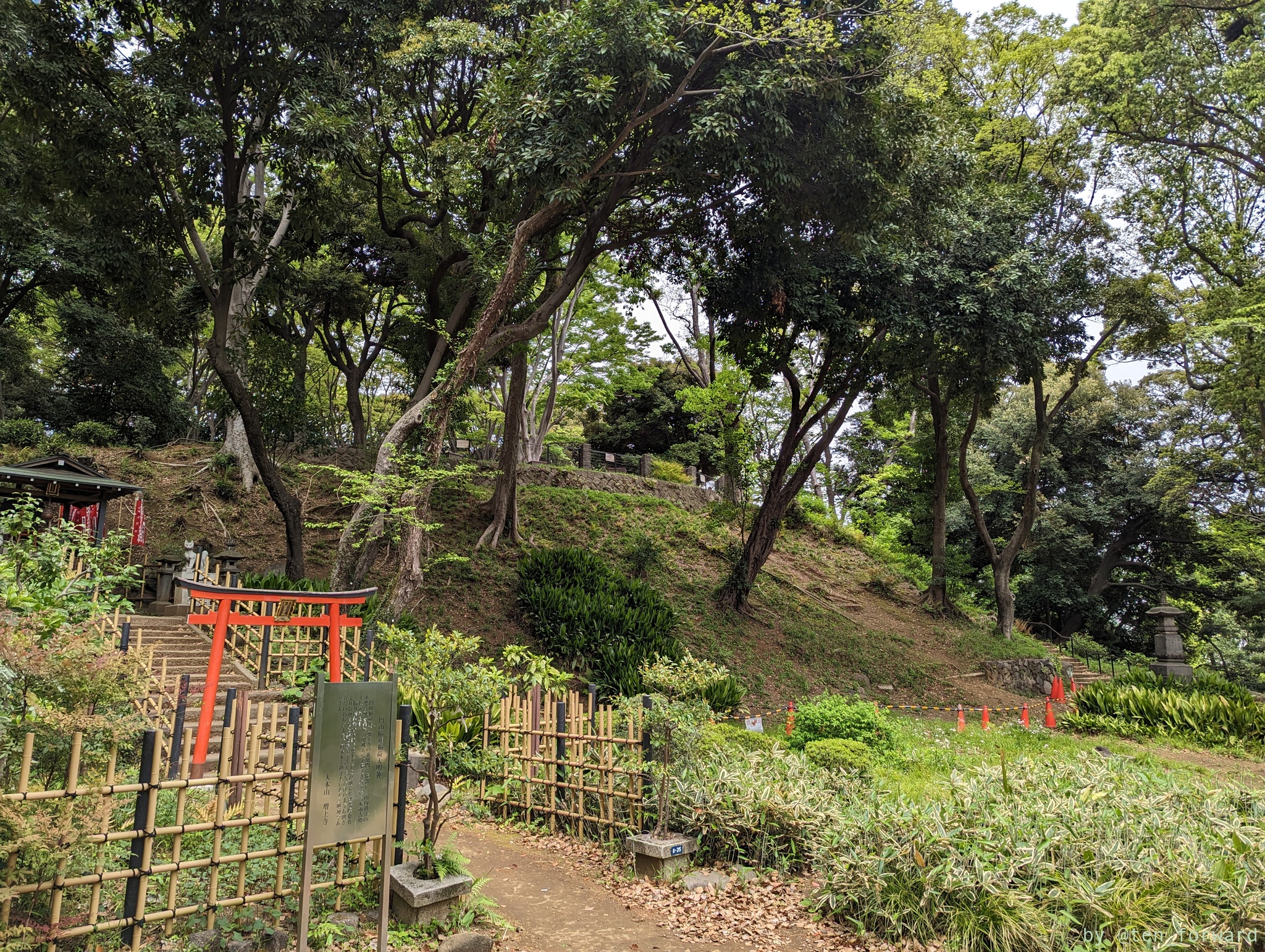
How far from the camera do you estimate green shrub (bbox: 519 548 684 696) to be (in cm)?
1337

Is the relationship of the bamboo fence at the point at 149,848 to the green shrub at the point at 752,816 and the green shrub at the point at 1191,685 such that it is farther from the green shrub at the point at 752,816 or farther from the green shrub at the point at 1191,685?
the green shrub at the point at 1191,685

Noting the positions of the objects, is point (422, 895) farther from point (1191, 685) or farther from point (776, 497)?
point (1191, 685)

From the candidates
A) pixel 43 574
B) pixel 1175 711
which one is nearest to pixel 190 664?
pixel 43 574

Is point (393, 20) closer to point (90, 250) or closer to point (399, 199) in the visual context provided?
point (399, 199)

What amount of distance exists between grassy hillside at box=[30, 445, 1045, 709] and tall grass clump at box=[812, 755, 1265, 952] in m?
9.50

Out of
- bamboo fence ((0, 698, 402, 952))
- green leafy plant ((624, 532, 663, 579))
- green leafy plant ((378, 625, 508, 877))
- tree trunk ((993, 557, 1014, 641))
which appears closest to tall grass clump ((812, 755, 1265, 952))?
green leafy plant ((378, 625, 508, 877))

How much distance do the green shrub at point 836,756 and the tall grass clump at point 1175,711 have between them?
8508 millimetres

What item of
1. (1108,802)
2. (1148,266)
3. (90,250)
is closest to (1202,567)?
(1148,266)

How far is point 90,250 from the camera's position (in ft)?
48.6

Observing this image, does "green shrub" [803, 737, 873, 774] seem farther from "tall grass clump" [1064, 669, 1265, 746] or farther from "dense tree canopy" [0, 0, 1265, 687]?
"tall grass clump" [1064, 669, 1265, 746]

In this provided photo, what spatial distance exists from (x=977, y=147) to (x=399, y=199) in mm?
15848

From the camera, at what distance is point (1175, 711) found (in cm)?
1295

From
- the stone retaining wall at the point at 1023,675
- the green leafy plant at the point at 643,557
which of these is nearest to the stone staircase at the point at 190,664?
the green leafy plant at the point at 643,557

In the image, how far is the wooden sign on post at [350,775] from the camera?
168 inches
